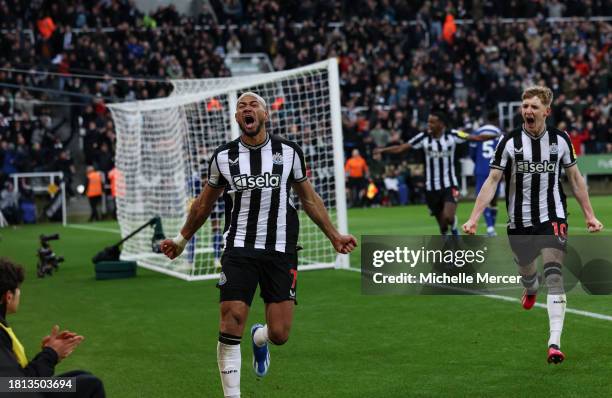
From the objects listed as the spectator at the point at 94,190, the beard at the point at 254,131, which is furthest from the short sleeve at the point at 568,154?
the spectator at the point at 94,190

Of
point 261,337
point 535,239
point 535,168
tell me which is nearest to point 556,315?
point 535,239

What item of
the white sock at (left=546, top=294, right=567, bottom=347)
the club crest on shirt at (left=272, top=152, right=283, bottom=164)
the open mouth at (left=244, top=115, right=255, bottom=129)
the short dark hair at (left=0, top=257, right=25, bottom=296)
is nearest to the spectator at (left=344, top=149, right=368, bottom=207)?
the white sock at (left=546, top=294, right=567, bottom=347)

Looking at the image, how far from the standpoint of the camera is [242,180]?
22.3 feet

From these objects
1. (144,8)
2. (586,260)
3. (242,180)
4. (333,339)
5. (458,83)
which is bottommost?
(333,339)

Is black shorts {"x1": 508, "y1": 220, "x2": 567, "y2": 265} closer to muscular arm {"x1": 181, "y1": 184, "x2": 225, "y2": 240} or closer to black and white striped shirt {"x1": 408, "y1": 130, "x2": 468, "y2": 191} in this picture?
muscular arm {"x1": 181, "y1": 184, "x2": 225, "y2": 240}

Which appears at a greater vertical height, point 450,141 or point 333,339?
point 450,141

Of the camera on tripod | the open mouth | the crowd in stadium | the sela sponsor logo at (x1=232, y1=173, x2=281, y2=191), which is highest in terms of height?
the crowd in stadium

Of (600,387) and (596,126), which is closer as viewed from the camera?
(600,387)

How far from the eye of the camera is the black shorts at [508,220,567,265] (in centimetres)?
812

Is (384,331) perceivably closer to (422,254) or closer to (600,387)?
(422,254)

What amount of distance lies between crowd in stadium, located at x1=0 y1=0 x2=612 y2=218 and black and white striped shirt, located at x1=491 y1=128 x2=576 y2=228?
71.2ft

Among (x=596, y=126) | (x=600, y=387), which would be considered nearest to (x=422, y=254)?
(x=600, y=387)

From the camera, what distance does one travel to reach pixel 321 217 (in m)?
7.08

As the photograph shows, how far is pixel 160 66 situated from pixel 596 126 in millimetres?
15111
